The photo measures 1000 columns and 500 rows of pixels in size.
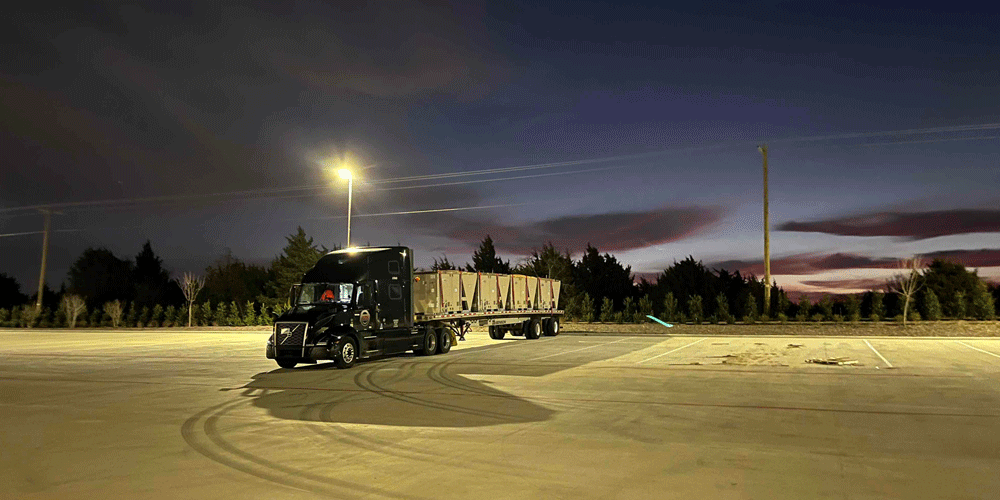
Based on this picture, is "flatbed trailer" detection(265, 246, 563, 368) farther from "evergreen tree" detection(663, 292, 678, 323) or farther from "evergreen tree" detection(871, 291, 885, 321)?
"evergreen tree" detection(871, 291, 885, 321)

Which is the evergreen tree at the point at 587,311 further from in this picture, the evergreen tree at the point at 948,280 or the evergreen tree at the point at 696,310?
the evergreen tree at the point at 948,280

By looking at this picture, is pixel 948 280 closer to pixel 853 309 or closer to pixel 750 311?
pixel 853 309

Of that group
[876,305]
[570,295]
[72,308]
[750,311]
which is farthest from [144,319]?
[876,305]

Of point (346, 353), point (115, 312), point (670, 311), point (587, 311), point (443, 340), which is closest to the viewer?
point (346, 353)

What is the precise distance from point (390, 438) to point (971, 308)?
38.8 m

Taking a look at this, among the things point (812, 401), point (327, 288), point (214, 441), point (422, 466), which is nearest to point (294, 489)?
point (422, 466)

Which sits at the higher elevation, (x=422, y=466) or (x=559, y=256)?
(x=559, y=256)

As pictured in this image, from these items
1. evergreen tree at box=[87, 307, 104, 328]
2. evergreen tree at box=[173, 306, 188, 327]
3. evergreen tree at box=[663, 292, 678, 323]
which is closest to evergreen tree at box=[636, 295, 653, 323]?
evergreen tree at box=[663, 292, 678, 323]

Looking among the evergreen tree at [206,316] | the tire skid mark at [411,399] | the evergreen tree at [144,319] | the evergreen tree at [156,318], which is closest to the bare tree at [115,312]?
the evergreen tree at [144,319]

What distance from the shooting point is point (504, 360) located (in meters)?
20.4

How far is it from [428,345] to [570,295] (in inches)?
974

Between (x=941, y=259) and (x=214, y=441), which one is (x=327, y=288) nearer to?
(x=214, y=441)

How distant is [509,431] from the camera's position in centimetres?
922

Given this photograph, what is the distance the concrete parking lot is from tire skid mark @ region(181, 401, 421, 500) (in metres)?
0.03
